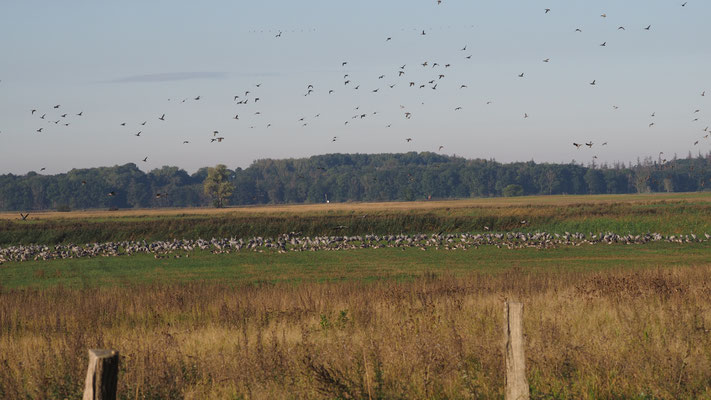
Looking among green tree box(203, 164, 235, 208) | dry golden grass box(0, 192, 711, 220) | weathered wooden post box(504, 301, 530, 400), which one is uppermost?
green tree box(203, 164, 235, 208)

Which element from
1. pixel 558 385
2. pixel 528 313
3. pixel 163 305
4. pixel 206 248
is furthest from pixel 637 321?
pixel 206 248

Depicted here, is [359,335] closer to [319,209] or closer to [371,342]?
[371,342]

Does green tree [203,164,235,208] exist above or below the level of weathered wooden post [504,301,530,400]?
above

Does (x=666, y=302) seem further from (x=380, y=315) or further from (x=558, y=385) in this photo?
(x=558, y=385)

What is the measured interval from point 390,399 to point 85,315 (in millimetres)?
11471

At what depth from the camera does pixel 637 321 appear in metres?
14.9

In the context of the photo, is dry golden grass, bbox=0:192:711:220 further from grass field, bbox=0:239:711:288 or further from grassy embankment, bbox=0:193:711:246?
grass field, bbox=0:239:711:288

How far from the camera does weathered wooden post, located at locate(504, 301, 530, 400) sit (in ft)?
27.4

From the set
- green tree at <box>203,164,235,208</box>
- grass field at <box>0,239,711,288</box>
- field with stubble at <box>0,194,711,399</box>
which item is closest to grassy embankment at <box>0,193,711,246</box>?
grass field at <box>0,239,711,288</box>

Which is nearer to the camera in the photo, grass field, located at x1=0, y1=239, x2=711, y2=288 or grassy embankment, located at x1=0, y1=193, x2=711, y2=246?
grass field, located at x1=0, y1=239, x2=711, y2=288

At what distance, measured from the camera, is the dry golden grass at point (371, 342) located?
34.7 feet

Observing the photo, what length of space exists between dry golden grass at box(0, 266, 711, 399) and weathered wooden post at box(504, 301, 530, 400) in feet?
5.54

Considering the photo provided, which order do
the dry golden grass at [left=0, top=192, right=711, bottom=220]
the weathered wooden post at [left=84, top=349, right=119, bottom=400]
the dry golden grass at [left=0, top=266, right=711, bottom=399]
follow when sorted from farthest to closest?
the dry golden grass at [left=0, top=192, right=711, bottom=220] → the dry golden grass at [left=0, top=266, right=711, bottom=399] → the weathered wooden post at [left=84, top=349, right=119, bottom=400]

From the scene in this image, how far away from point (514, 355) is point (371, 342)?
4.22 meters
